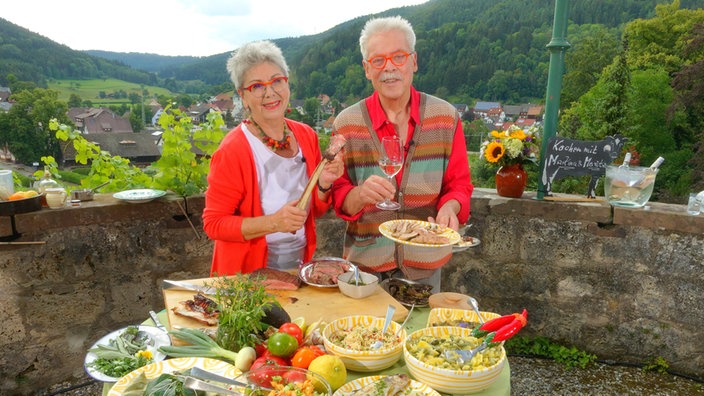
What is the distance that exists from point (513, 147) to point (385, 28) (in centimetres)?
192

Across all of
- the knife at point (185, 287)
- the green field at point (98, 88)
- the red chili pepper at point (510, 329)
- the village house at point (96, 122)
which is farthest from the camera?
the green field at point (98, 88)

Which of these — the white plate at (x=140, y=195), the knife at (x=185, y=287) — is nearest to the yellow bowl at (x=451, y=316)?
the knife at (x=185, y=287)

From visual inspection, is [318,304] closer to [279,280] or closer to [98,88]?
[279,280]

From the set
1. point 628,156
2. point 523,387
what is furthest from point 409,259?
point 628,156

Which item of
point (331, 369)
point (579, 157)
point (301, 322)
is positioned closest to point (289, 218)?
point (301, 322)

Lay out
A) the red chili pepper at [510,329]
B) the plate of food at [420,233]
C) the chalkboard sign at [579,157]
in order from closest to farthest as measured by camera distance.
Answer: the red chili pepper at [510,329], the plate of food at [420,233], the chalkboard sign at [579,157]

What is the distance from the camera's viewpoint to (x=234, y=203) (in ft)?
8.07

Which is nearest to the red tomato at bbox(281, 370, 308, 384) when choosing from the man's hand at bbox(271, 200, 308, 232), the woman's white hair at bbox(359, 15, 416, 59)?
the man's hand at bbox(271, 200, 308, 232)

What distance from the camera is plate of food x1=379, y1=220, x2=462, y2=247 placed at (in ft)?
6.80

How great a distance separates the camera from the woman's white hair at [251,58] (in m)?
2.44

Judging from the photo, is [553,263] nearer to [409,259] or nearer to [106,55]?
[409,259]

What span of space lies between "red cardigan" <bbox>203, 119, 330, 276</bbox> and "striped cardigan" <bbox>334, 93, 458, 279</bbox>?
0.91 ft

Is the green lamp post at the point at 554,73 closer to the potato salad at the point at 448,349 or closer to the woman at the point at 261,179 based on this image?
the woman at the point at 261,179

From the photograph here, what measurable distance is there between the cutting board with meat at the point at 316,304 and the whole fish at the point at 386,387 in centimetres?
57
